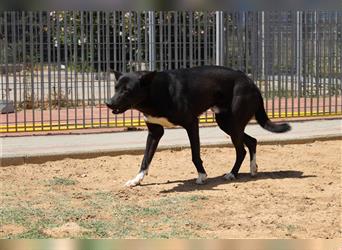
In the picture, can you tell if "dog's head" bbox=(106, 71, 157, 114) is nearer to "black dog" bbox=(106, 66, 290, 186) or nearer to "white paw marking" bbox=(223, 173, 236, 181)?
"black dog" bbox=(106, 66, 290, 186)

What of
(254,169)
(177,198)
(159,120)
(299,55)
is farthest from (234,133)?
(299,55)

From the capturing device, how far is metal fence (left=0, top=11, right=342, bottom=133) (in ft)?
35.7

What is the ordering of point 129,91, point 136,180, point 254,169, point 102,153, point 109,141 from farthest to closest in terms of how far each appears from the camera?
point 109,141, point 102,153, point 254,169, point 136,180, point 129,91

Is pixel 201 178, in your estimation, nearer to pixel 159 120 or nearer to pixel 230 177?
pixel 230 177

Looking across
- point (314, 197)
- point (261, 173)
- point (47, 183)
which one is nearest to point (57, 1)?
point (314, 197)

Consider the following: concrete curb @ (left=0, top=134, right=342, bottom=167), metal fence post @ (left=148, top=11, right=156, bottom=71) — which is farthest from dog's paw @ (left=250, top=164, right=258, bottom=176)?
metal fence post @ (left=148, top=11, right=156, bottom=71)

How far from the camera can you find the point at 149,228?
5.43 m

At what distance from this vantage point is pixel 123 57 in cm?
1126

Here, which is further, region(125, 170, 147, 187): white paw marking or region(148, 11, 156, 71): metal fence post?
region(148, 11, 156, 71): metal fence post

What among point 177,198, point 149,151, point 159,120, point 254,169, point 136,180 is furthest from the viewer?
point 254,169

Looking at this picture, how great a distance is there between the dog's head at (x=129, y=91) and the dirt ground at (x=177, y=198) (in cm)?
95

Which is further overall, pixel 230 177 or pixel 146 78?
pixel 230 177

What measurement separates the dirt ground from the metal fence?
246 cm

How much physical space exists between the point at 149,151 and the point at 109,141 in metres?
2.57
